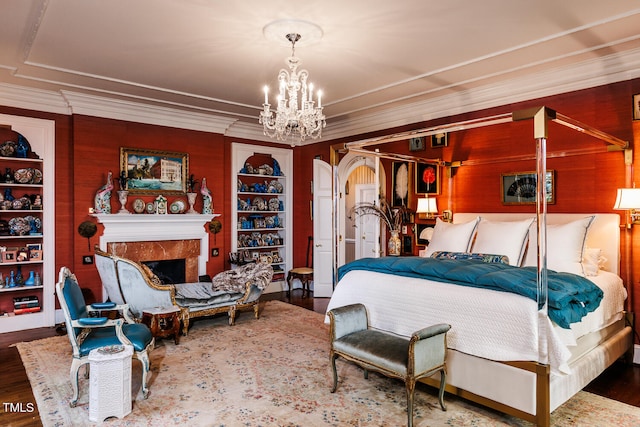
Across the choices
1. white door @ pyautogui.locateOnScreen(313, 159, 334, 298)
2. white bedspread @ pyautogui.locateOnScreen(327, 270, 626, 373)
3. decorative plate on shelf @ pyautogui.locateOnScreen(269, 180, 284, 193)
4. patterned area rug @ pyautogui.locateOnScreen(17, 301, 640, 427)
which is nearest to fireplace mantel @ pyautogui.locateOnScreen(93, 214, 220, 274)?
decorative plate on shelf @ pyautogui.locateOnScreen(269, 180, 284, 193)

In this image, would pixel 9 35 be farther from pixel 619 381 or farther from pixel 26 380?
pixel 619 381

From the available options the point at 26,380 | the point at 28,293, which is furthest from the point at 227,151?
the point at 26,380

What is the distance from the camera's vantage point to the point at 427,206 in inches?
214

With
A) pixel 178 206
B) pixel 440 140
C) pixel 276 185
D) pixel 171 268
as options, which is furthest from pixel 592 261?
pixel 171 268

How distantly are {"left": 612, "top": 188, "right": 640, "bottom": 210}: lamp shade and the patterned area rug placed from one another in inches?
64.9

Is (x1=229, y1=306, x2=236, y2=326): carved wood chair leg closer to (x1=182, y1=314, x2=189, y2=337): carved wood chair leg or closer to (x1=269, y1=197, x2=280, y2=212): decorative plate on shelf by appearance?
(x1=182, y1=314, x2=189, y2=337): carved wood chair leg

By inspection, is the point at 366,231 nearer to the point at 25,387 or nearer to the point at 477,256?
the point at 477,256

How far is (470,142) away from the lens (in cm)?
527

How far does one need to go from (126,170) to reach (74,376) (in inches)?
135

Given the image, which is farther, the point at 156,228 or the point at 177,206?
the point at 177,206

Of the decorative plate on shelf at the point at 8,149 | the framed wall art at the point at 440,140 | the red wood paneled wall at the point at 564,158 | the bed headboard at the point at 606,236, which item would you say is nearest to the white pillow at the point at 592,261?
the bed headboard at the point at 606,236

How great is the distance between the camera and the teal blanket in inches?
109

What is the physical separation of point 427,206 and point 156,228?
382 cm

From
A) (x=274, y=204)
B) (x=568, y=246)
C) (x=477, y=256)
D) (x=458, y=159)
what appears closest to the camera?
(x=568, y=246)
